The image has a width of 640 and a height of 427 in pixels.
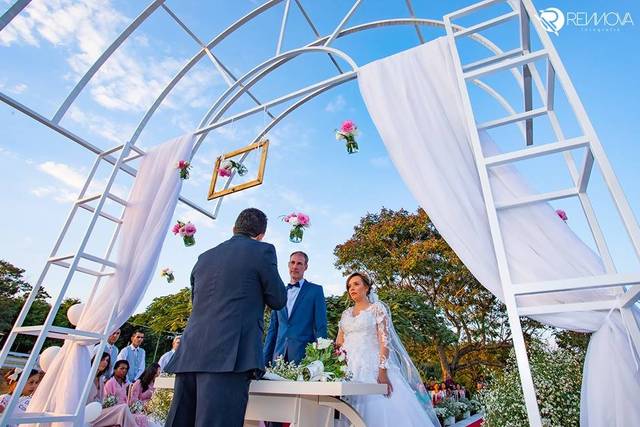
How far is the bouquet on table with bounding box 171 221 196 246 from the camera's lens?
13.9 ft

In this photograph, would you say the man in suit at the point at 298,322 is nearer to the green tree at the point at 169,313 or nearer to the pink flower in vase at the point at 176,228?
the pink flower in vase at the point at 176,228

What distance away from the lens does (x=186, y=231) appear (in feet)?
13.9

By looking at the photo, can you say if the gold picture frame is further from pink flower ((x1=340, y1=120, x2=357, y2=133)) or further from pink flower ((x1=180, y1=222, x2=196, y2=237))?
pink flower ((x1=340, y1=120, x2=357, y2=133))

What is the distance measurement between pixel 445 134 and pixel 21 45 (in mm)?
4378

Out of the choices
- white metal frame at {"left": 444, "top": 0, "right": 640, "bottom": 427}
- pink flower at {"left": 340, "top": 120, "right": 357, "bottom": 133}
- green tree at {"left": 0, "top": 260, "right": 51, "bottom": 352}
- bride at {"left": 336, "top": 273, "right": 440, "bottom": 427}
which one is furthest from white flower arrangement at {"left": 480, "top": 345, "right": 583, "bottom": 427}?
green tree at {"left": 0, "top": 260, "right": 51, "bottom": 352}

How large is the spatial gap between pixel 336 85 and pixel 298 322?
7.55 feet

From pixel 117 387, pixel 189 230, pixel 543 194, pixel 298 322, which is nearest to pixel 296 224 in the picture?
pixel 298 322

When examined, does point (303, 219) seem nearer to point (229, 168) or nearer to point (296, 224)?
point (296, 224)

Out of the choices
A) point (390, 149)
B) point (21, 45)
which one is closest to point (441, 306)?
point (390, 149)

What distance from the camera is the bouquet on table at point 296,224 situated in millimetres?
3631

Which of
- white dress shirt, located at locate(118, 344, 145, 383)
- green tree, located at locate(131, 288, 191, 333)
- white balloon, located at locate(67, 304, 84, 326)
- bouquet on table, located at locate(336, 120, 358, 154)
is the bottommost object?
white dress shirt, located at locate(118, 344, 145, 383)

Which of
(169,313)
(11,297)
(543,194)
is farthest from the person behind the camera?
(11,297)

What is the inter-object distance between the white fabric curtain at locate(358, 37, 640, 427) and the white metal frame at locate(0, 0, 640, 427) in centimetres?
12

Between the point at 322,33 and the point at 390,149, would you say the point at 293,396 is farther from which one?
the point at 322,33
